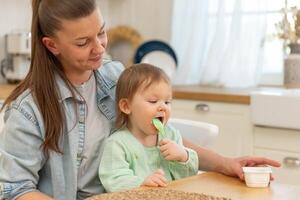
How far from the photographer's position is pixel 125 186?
1270 millimetres

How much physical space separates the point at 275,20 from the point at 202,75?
1.73 feet

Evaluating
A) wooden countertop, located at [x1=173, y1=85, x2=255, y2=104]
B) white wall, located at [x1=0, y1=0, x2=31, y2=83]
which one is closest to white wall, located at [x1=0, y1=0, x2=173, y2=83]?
white wall, located at [x1=0, y1=0, x2=31, y2=83]

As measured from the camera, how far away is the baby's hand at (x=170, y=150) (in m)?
1.34

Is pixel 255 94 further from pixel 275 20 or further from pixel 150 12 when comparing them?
pixel 150 12

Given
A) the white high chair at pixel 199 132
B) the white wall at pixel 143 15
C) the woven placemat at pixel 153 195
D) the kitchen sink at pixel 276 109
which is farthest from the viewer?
the white wall at pixel 143 15

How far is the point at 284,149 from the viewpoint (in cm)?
257

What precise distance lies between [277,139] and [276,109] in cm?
16

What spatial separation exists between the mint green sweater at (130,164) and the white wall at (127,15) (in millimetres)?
2011

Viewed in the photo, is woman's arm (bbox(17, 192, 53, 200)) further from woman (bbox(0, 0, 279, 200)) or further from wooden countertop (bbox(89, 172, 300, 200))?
wooden countertop (bbox(89, 172, 300, 200))

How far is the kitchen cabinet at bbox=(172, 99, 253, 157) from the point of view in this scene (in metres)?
2.79

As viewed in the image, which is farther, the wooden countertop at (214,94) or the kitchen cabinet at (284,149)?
the wooden countertop at (214,94)

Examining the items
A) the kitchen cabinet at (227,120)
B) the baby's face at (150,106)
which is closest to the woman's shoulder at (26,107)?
the baby's face at (150,106)

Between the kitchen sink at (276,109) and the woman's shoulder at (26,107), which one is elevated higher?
the woman's shoulder at (26,107)

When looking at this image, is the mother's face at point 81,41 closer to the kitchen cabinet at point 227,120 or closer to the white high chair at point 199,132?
the white high chair at point 199,132
